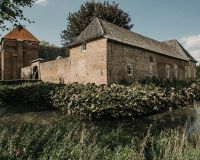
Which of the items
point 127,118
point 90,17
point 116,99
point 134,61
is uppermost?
point 90,17

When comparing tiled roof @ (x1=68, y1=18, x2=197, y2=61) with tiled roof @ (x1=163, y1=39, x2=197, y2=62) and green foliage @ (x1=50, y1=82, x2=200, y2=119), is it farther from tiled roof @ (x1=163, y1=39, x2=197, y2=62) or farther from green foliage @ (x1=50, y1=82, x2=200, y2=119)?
tiled roof @ (x1=163, y1=39, x2=197, y2=62)

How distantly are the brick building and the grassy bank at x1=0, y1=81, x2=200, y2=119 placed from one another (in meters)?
5.19

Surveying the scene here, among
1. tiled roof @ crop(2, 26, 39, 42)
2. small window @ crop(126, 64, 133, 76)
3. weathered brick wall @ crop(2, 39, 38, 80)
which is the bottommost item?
small window @ crop(126, 64, 133, 76)

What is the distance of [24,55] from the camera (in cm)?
4153

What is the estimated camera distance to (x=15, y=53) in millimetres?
40750

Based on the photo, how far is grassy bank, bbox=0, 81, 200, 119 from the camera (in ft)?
50.0

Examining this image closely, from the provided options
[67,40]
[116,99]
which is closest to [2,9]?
[116,99]

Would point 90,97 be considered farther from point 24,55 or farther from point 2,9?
point 24,55

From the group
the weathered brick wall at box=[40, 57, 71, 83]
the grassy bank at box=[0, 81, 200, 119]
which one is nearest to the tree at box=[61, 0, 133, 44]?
the weathered brick wall at box=[40, 57, 71, 83]

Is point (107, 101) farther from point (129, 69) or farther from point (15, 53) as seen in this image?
point (15, 53)

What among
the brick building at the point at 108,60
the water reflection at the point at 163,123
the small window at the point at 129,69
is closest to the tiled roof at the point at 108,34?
the brick building at the point at 108,60

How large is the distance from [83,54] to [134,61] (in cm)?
474

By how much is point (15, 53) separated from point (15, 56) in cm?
44

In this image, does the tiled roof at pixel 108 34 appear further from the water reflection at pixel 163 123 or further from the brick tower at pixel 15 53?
the brick tower at pixel 15 53
